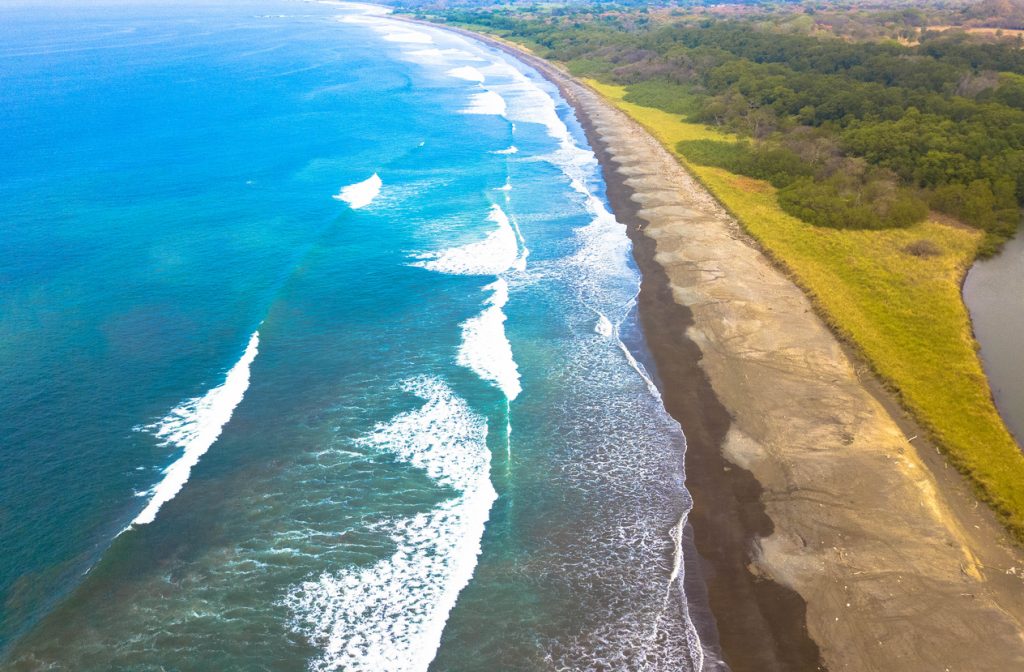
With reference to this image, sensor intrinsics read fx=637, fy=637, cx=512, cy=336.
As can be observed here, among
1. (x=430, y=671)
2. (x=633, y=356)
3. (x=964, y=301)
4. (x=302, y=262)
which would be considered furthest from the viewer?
(x=302, y=262)

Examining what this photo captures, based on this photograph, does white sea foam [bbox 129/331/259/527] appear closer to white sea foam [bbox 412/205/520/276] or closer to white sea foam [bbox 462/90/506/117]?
white sea foam [bbox 412/205/520/276]

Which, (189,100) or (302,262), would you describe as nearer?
(302,262)

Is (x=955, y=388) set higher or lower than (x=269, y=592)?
higher

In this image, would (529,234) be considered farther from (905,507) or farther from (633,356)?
(905,507)

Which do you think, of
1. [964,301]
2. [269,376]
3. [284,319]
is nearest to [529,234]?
[284,319]

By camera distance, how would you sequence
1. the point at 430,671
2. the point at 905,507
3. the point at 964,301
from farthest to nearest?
the point at 964,301 → the point at 905,507 → the point at 430,671

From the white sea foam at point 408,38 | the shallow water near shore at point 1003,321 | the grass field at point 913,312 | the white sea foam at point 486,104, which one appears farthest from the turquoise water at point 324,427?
the white sea foam at point 408,38
